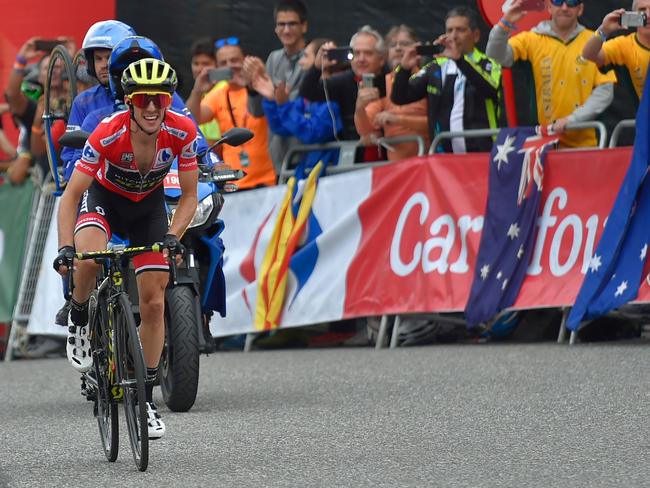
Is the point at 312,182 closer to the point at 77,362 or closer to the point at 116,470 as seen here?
the point at 77,362

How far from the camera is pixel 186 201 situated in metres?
7.86

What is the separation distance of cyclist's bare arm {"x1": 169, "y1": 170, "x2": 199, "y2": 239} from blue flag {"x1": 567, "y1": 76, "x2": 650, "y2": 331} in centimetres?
434

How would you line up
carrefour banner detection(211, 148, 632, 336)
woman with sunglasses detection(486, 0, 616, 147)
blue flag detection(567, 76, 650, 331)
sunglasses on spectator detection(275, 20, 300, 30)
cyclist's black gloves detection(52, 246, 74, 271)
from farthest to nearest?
sunglasses on spectator detection(275, 20, 300, 30)
woman with sunglasses detection(486, 0, 616, 147)
carrefour banner detection(211, 148, 632, 336)
blue flag detection(567, 76, 650, 331)
cyclist's black gloves detection(52, 246, 74, 271)

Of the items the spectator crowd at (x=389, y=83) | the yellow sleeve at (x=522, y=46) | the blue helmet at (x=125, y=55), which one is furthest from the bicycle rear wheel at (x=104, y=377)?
the yellow sleeve at (x=522, y=46)

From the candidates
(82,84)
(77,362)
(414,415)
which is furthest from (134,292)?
(82,84)

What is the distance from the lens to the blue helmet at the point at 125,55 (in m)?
8.88

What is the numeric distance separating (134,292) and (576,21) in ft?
16.2

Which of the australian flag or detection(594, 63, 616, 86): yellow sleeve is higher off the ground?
detection(594, 63, 616, 86): yellow sleeve

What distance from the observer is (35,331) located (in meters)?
14.5

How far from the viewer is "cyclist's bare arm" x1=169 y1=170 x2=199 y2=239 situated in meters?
7.76

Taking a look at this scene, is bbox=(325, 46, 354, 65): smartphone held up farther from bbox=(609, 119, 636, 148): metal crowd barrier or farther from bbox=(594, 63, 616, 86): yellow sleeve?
bbox=(609, 119, 636, 148): metal crowd barrier

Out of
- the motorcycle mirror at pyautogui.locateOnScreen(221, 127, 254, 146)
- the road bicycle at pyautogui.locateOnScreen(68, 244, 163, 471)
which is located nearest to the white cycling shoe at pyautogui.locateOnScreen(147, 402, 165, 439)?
the road bicycle at pyautogui.locateOnScreen(68, 244, 163, 471)

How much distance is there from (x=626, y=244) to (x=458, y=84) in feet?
6.62

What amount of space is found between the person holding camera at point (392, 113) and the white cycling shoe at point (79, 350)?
5043mm
